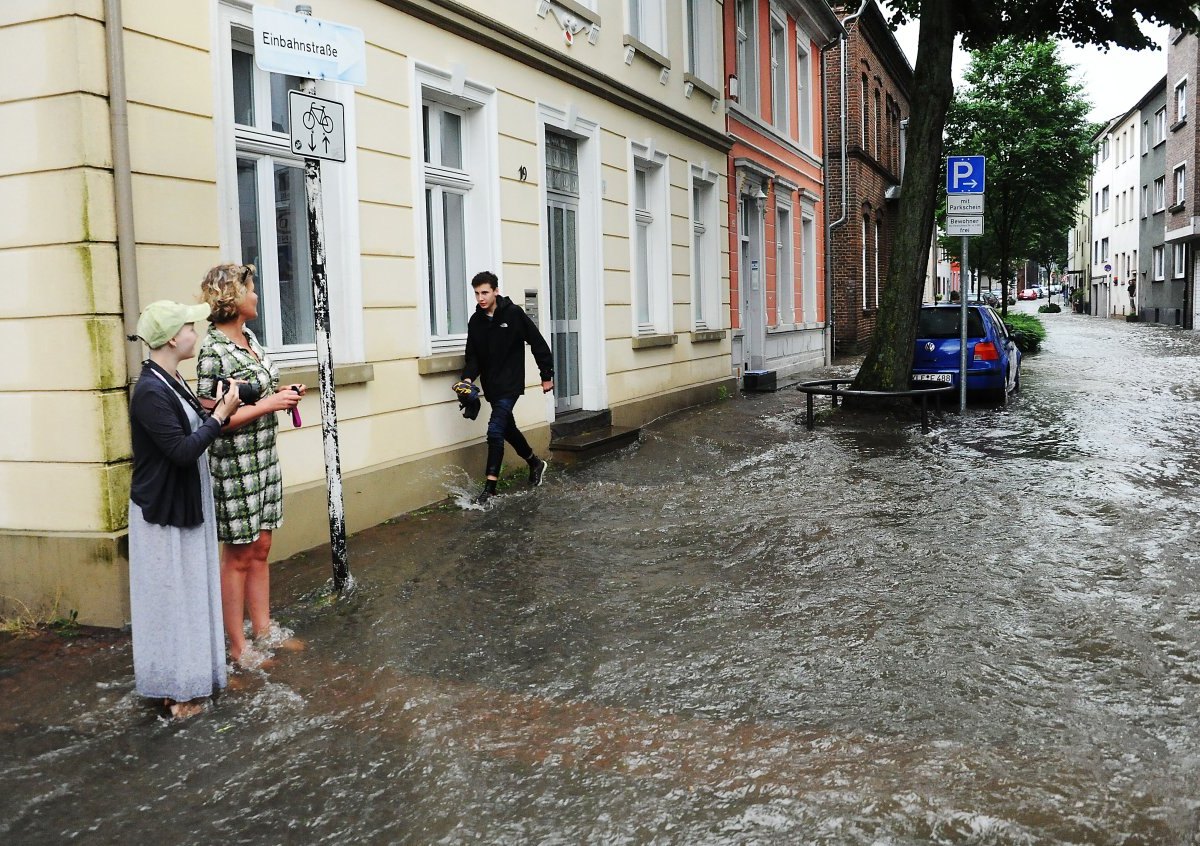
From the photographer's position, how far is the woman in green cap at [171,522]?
4637 millimetres

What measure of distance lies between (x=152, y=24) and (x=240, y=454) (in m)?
2.83

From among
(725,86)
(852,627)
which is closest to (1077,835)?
(852,627)

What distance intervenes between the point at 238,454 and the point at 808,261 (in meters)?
22.1

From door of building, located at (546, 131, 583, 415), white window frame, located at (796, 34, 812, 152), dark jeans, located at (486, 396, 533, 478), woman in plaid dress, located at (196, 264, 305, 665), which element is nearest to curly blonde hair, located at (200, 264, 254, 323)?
woman in plaid dress, located at (196, 264, 305, 665)

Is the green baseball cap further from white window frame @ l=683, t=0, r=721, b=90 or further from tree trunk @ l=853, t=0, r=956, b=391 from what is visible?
white window frame @ l=683, t=0, r=721, b=90

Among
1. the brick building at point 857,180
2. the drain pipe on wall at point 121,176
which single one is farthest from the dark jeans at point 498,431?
the brick building at point 857,180

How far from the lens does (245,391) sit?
5.12m

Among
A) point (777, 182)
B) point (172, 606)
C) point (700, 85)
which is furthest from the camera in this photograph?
point (777, 182)

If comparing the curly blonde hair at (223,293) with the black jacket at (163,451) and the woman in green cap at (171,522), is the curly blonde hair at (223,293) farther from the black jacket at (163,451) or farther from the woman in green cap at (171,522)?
the black jacket at (163,451)

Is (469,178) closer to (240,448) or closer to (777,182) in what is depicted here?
(240,448)

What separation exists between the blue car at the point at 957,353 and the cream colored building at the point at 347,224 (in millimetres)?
3625

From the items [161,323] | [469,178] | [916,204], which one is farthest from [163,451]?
[916,204]

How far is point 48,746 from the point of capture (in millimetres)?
4559

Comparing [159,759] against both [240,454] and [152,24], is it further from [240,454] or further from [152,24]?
[152,24]
